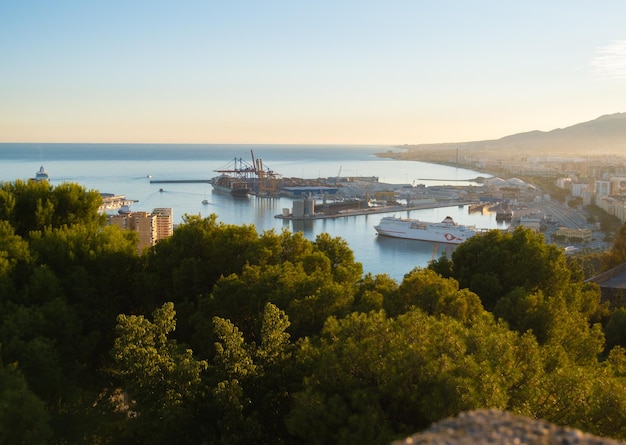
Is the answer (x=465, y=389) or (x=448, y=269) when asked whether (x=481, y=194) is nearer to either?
(x=448, y=269)

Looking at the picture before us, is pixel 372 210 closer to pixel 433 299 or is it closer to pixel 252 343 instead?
pixel 433 299

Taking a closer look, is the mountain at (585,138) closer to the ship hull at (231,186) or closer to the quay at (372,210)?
the quay at (372,210)

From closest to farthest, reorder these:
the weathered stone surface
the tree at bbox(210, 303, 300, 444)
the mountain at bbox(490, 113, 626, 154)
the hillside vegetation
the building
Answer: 1. the weathered stone surface
2. the hillside vegetation
3. the tree at bbox(210, 303, 300, 444)
4. the building
5. the mountain at bbox(490, 113, 626, 154)

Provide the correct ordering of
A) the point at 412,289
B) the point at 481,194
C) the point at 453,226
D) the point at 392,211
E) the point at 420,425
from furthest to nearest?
the point at 481,194, the point at 392,211, the point at 453,226, the point at 412,289, the point at 420,425

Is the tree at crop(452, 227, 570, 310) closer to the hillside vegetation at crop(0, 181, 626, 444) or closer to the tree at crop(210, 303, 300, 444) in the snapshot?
the hillside vegetation at crop(0, 181, 626, 444)

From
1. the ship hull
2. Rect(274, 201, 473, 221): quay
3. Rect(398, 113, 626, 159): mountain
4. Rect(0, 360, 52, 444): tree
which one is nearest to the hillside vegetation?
Rect(0, 360, 52, 444): tree

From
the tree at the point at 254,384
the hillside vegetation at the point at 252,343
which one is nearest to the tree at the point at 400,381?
the hillside vegetation at the point at 252,343

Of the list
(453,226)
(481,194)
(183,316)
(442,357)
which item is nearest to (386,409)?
(442,357)
